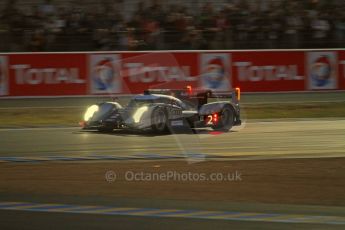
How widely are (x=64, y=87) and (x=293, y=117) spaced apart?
747cm

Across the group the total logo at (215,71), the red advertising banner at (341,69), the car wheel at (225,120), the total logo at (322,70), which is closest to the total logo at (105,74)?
the total logo at (215,71)

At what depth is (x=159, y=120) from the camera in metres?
14.4

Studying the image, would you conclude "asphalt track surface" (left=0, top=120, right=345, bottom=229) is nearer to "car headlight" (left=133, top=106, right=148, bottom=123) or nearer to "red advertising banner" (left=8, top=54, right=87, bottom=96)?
"car headlight" (left=133, top=106, right=148, bottom=123)

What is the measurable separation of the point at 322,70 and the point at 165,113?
33.1 ft

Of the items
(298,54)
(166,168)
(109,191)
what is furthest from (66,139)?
(298,54)

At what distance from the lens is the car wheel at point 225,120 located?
15.3m

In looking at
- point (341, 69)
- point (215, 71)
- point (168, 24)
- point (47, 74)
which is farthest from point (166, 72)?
point (341, 69)

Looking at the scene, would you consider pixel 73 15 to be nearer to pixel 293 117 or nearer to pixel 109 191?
pixel 293 117

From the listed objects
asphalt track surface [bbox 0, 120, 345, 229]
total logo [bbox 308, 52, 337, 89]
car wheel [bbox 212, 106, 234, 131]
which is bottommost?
asphalt track surface [bbox 0, 120, 345, 229]

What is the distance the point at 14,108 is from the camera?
2028cm

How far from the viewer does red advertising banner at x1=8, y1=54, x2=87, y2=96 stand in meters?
20.4

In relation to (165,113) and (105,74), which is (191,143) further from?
(105,74)

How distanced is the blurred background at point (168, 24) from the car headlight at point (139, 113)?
25.1ft

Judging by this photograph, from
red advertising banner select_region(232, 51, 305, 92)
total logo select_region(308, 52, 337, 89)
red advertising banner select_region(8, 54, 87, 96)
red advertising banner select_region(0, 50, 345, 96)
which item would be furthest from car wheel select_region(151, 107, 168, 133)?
total logo select_region(308, 52, 337, 89)
